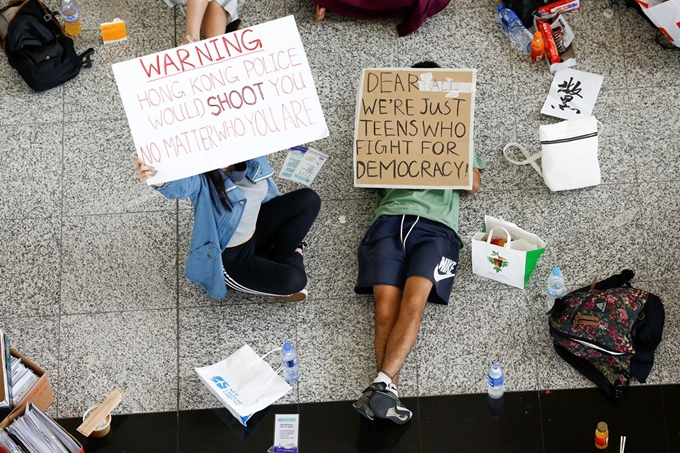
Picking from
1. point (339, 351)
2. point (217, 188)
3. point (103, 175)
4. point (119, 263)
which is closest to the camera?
point (217, 188)

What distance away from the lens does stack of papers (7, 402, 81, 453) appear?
348 centimetres

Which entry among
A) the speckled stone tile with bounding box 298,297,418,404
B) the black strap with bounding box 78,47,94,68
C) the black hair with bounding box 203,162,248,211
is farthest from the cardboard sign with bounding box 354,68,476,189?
the black strap with bounding box 78,47,94,68

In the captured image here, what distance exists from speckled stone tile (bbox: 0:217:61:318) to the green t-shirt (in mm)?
1383

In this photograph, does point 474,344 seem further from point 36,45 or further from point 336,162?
point 36,45

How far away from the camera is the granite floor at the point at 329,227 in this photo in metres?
3.90

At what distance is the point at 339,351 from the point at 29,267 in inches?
54.0

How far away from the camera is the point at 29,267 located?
163 inches

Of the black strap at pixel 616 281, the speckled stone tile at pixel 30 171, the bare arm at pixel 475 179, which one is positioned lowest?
the black strap at pixel 616 281

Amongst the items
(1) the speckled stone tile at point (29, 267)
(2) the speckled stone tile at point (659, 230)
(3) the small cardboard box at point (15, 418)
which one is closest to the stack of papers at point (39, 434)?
(3) the small cardboard box at point (15, 418)

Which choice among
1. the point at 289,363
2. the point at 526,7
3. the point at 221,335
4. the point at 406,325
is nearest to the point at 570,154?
the point at 526,7

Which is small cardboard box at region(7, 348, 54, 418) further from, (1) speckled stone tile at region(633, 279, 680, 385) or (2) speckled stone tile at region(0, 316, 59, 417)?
(1) speckled stone tile at region(633, 279, 680, 385)

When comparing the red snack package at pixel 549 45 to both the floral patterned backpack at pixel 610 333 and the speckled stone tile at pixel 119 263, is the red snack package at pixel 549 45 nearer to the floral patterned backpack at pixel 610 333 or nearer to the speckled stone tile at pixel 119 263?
the floral patterned backpack at pixel 610 333

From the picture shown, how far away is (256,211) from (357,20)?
132 cm

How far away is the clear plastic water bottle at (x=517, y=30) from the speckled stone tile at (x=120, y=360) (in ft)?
6.63
